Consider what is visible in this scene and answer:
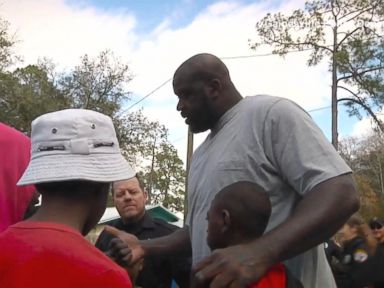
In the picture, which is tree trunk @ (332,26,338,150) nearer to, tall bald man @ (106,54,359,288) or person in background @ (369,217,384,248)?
person in background @ (369,217,384,248)

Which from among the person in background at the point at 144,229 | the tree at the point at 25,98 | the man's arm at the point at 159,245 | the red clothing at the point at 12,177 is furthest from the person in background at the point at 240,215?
the tree at the point at 25,98

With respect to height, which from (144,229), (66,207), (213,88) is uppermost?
(213,88)

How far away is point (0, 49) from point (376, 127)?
16610 mm

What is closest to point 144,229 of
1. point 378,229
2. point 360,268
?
point 360,268

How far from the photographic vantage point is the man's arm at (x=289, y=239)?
153 centimetres

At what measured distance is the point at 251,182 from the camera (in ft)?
6.42

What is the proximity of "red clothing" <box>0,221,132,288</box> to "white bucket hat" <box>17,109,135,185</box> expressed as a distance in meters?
0.16

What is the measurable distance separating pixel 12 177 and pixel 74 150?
1.58ft

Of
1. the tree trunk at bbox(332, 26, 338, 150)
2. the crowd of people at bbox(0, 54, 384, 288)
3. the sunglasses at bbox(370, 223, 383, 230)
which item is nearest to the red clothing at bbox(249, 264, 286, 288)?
the crowd of people at bbox(0, 54, 384, 288)

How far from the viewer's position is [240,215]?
1.94 m

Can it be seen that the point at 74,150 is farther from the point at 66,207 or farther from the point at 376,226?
the point at 376,226

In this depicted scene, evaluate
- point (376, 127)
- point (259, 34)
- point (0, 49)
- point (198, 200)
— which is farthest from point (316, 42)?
point (198, 200)

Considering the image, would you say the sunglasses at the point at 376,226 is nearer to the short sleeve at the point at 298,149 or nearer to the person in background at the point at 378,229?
the person in background at the point at 378,229

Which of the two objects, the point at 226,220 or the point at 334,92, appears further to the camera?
the point at 334,92
